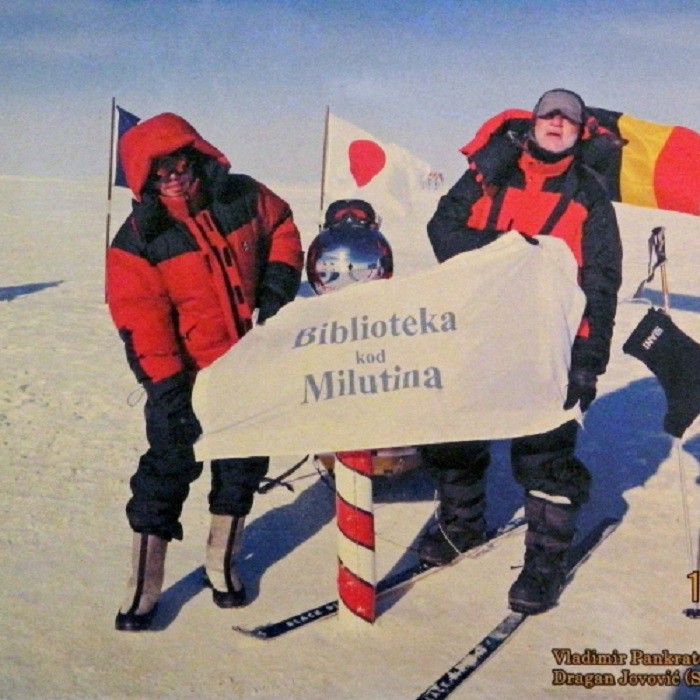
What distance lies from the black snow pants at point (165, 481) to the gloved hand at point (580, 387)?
140 centimetres

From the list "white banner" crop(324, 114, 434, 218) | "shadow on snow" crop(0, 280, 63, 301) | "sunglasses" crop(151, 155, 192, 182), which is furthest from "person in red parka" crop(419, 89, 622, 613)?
"shadow on snow" crop(0, 280, 63, 301)

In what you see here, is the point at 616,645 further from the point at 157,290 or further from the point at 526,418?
the point at 157,290

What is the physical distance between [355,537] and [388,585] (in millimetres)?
601

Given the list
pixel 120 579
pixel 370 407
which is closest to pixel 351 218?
pixel 370 407

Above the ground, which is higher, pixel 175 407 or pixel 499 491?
pixel 175 407

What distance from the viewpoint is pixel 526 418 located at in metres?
3.32

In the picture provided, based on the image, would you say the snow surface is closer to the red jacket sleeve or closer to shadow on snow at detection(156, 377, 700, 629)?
shadow on snow at detection(156, 377, 700, 629)

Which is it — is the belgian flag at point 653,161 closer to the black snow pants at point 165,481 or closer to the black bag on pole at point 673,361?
the black bag on pole at point 673,361

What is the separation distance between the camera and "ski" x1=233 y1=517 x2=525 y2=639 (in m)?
3.73

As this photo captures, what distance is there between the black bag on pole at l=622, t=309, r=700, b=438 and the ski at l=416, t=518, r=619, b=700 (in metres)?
0.95

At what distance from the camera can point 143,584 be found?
3.75 metres

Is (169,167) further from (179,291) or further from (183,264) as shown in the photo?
(179,291)

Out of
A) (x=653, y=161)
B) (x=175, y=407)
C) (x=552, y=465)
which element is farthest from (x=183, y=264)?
(x=653, y=161)

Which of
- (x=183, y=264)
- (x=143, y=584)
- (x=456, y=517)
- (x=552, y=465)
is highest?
(x=183, y=264)
